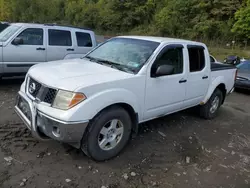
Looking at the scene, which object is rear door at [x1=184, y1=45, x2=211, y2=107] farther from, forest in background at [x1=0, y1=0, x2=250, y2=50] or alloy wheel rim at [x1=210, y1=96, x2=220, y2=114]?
forest in background at [x1=0, y1=0, x2=250, y2=50]

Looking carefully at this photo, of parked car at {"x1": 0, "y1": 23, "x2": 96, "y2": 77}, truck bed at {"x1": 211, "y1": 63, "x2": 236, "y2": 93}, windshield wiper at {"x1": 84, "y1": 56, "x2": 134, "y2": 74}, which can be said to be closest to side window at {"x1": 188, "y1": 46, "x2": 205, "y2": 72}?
truck bed at {"x1": 211, "y1": 63, "x2": 236, "y2": 93}

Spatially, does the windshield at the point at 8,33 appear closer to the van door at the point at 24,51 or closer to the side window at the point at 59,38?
the van door at the point at 24,51

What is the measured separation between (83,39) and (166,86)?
479 centimetres

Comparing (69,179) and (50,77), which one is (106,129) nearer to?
(69,179)

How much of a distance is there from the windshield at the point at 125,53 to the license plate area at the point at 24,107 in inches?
53.1

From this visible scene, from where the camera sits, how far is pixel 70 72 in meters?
3.42

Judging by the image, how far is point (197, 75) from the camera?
479 centimetres

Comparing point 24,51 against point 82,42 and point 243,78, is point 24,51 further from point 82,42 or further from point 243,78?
point 243,78

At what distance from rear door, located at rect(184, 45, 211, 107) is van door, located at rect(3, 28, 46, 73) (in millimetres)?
4382

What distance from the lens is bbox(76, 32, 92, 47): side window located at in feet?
26.1

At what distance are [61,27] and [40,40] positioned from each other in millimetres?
809

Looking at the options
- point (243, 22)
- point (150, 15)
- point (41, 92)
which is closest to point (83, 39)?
point (41, 92)

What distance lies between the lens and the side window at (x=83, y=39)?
795 cm

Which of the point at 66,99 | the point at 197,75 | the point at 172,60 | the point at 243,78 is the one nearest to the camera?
the point at 66,99
